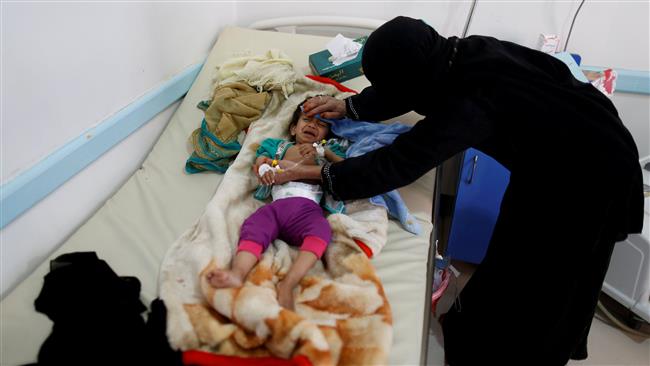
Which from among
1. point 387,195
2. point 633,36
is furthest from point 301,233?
point 633,36

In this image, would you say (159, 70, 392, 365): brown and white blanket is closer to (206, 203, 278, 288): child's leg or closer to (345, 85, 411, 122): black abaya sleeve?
(206, 203, 278, 288): child's leg

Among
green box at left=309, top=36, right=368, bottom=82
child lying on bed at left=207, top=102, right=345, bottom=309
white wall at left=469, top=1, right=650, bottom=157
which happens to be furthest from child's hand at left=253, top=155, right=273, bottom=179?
white wall at left=469, top=1, right=650, bottom=157

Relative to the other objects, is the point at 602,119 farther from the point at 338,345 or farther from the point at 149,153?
the point at 149,153

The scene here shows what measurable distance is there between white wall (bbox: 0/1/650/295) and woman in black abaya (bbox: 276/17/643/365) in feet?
2.40

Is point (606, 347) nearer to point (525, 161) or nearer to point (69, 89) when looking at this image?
point (525, 161)

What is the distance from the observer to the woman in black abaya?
127 centimetres

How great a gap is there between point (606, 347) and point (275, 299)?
5.62 ft

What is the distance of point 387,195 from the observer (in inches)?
62.7

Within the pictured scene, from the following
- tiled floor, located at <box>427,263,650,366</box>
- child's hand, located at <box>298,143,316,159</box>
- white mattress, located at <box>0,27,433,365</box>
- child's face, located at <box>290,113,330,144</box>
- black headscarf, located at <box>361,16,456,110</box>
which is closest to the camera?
white mattress, located at <box>0,27,433,365</box>

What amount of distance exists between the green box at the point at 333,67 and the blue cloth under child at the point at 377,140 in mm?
369

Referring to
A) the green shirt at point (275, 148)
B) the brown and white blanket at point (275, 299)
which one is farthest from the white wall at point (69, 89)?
the green shirt at point (275, 148)

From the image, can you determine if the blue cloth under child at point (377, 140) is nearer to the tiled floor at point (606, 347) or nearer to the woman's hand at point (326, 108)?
the woman's hand at point (326, 108)

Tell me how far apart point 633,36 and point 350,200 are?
1724mm

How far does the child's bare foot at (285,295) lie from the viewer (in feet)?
3.90
